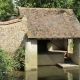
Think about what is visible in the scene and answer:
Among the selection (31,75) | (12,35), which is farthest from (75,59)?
(12,35)

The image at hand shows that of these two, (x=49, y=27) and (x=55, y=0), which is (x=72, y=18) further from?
(x=55, y=0)

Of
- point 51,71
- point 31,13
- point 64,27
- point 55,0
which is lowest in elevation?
point 51,71

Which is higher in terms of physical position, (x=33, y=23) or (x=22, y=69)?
(x=33, y=23)

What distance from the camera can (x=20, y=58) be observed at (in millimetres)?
17156

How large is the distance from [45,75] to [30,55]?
2287 mm

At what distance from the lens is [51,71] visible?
1716cm

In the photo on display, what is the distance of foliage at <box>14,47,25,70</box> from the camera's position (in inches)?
672

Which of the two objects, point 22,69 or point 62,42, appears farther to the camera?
point 62,42

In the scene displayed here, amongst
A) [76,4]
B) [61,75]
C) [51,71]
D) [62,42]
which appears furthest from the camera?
[62,42]

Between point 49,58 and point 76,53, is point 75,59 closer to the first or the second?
point 76,53

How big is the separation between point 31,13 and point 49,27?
2.37 metres

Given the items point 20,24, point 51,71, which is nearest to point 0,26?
point 20,24

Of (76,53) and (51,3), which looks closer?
(76,53)

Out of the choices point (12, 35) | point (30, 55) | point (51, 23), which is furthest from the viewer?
point (51, 23)
